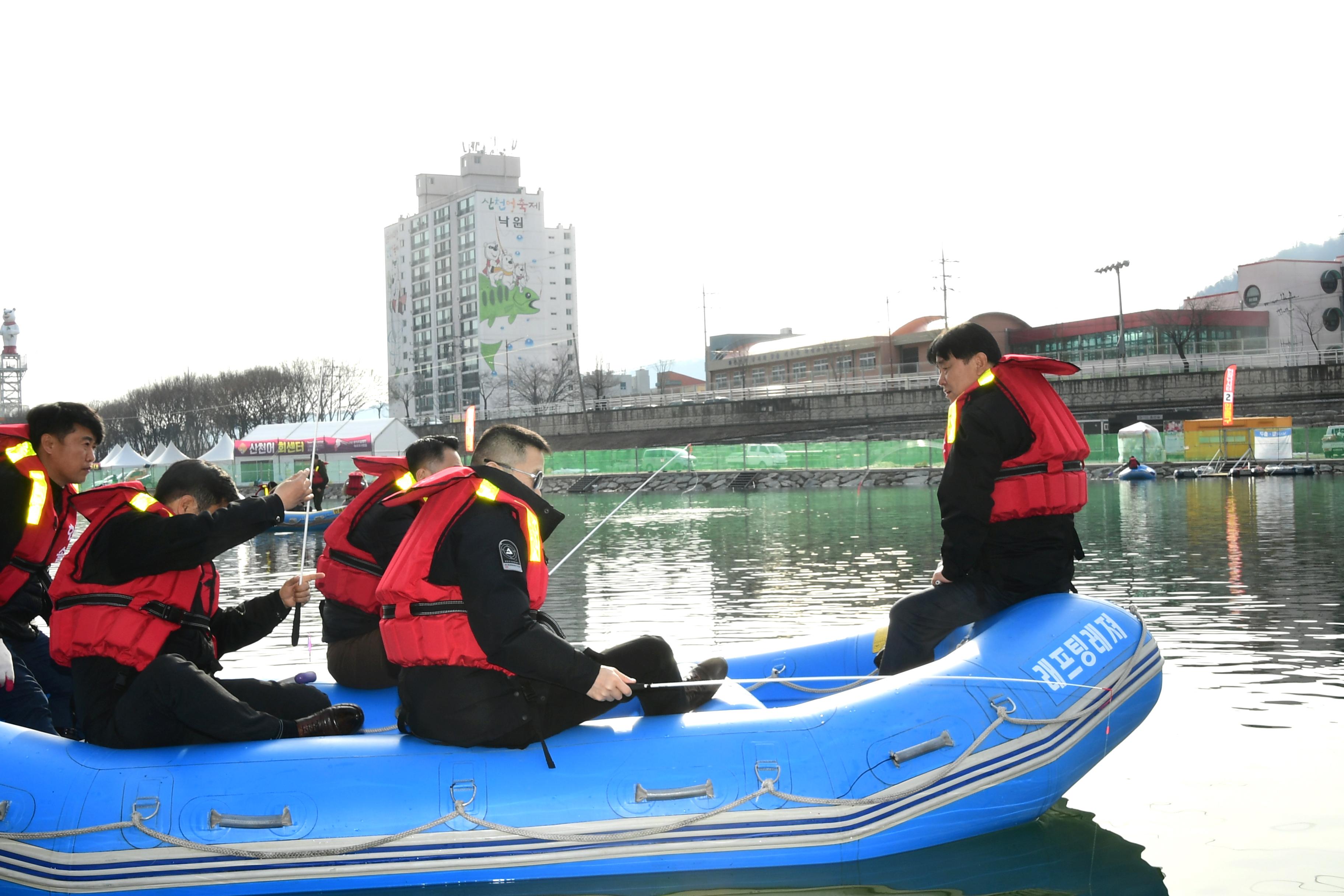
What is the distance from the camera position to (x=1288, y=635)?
337 inches

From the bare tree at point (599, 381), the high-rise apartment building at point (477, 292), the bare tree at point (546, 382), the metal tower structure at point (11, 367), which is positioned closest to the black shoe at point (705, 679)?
the bare tree at point (599, 381)

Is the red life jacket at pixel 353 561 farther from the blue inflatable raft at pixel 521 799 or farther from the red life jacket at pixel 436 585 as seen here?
the red life jacket at pixel 436 585

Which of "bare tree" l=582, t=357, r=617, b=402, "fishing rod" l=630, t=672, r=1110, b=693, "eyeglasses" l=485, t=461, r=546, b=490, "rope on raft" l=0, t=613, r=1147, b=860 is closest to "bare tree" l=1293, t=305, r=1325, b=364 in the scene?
"bare tree" l=582, t=357, r=617, b=402

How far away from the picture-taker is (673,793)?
4.11 m

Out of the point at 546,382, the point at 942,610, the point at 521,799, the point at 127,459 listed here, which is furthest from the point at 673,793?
the point at 546,382

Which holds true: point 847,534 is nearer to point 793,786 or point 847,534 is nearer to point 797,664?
point 797,664

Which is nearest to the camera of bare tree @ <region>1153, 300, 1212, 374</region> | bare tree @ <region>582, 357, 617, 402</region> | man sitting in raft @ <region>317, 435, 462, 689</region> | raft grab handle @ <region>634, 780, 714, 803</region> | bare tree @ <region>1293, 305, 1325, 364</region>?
raft grab handle @ <region>634, 780, 714, 803</region>

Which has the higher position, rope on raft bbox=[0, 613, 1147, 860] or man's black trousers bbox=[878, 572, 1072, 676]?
man's black trousers bbox=[878, 572, 1072, 676]

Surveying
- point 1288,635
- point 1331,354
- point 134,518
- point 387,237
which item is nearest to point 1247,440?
point 1331,354

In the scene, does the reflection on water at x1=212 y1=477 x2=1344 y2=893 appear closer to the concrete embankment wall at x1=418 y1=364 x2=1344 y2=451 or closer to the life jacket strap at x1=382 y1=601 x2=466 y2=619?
the life jacket strap at x1=382 y1=601 x2=466 y2=619

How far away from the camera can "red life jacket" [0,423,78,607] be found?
191 inches

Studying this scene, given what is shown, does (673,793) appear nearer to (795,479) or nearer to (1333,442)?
(795,479)

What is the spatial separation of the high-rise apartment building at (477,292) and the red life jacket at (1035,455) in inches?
4072

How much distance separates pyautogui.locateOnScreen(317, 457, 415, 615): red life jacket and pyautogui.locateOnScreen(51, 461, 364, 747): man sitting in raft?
3.51 ft
